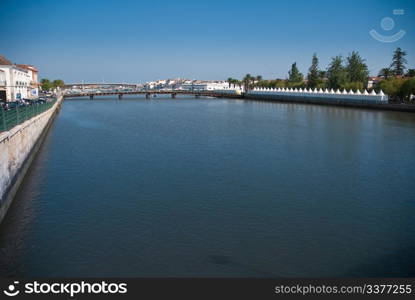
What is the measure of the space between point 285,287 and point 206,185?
590 cm

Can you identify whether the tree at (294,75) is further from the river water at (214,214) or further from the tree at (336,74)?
the river water at (214,214)

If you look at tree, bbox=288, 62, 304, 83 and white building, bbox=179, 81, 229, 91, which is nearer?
tree, bbox=288, 62, 304, 83

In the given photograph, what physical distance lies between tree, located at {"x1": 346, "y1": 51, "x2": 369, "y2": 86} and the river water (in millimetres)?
46814

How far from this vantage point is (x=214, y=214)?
885 cm

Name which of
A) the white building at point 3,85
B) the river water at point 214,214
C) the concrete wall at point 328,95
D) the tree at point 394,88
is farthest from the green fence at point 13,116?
the tree at point 394,88

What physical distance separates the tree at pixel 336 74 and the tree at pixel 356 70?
1130mm

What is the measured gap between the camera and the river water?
6.64 metres

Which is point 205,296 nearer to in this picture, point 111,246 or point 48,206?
point 111,246

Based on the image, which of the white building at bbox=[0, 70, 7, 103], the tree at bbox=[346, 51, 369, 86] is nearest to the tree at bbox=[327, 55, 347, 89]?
the tree at bbox=[346, 51, 369, 86]

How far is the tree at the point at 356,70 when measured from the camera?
198ft

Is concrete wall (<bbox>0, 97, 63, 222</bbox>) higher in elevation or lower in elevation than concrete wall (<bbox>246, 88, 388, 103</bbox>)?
lower

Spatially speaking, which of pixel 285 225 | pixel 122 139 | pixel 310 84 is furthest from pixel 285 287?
pixel 310 84

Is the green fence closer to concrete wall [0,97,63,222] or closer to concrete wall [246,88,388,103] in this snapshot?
concrete wall [0,97,63,222]

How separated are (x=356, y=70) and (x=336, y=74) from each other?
326cm
